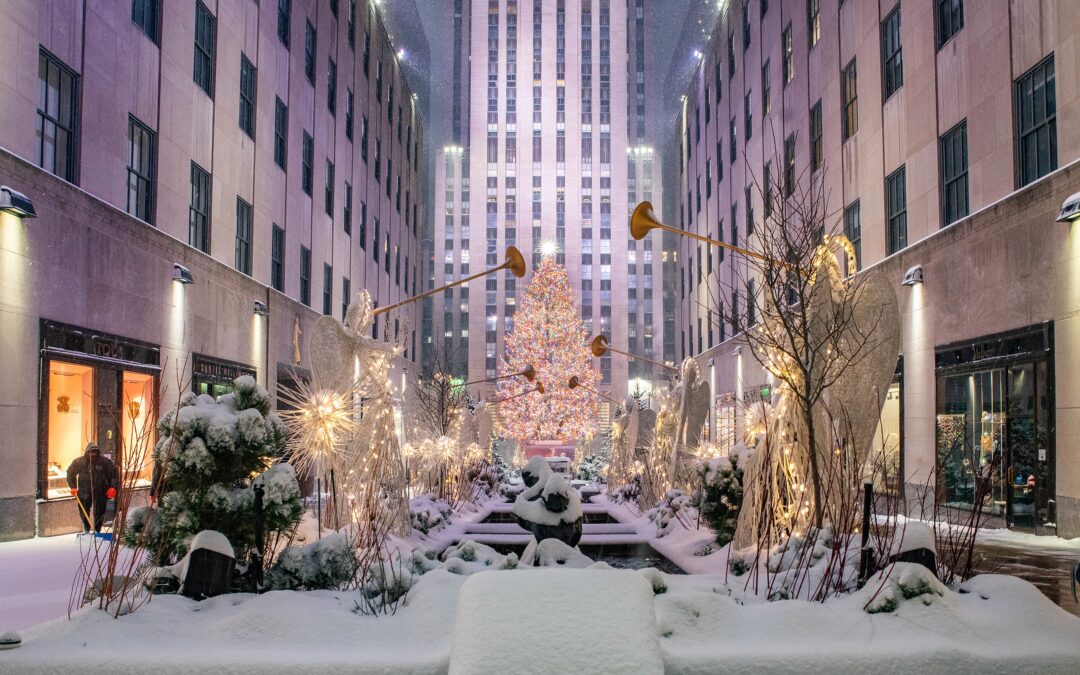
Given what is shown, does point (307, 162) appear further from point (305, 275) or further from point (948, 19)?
point (948, 19)

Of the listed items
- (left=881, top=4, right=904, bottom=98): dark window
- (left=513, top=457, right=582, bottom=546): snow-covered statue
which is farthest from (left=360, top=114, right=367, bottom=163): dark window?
(left=513, top=457, right=582, bottom=546): snow-covered statue

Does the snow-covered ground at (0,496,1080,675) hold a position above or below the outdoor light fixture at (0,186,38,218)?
below

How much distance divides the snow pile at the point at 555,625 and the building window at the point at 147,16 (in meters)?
14.8

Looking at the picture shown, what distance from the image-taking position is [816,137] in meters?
23.2

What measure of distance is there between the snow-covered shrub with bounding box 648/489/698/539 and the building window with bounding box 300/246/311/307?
Answer: 17.0 metres

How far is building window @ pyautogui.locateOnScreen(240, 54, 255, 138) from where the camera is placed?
20.5 metres

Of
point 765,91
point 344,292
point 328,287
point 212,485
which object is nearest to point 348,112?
point 344,292

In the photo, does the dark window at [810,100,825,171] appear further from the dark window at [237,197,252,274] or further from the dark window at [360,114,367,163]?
the dark window at [360,114,367,163]

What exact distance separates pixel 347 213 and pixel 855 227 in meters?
18.7

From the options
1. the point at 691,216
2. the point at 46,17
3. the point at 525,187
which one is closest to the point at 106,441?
the point at 46,17

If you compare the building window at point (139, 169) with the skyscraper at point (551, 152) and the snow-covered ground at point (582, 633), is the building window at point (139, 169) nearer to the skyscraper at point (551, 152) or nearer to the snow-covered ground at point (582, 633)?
the snow-covered ground at point (582, 633)

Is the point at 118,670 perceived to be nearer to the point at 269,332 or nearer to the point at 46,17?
the point at 46,17

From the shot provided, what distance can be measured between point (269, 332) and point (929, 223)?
1610cm

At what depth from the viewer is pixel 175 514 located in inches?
232
